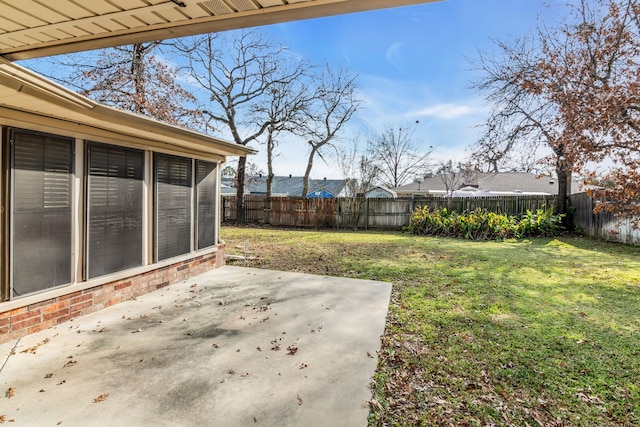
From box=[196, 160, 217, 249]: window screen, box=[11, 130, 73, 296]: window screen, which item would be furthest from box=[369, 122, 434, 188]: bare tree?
box=[11, 130, 73, 296]: window screen

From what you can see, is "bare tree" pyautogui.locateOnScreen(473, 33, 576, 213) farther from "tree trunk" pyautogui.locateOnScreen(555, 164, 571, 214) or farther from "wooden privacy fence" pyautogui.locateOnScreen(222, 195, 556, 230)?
"wooden privacy fence" pyautogui.locateOnScreen(222, 195, 556, 230)

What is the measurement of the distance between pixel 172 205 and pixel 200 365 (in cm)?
283

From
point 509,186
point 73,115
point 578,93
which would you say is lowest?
point 73,115

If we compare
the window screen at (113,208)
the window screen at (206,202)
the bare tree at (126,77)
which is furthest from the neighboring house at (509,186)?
the window screen at (113,208)

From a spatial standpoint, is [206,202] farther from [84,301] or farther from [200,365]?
[200,365]

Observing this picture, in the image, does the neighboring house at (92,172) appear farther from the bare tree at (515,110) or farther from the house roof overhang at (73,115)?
the bare tree at (515,110)

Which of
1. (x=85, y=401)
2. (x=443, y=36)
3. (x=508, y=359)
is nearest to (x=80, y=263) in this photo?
(x=85, y=401)

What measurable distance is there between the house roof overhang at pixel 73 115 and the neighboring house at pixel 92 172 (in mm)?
10

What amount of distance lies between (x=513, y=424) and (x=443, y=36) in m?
10.5

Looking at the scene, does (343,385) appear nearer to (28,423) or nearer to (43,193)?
(28,423)

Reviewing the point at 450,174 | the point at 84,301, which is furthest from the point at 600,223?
the point at 450,174

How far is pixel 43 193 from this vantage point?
311cm

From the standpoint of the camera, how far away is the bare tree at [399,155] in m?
26.2

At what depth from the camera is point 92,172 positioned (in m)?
3.55
